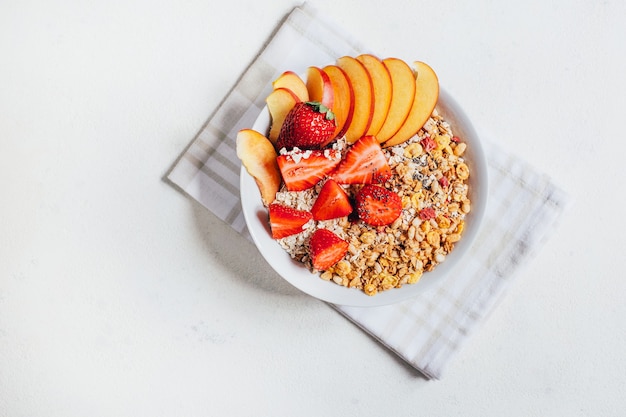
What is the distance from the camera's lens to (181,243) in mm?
1369

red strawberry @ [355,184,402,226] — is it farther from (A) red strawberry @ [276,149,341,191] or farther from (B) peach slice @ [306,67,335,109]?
(B) peach slice @ [306,67,335,109]

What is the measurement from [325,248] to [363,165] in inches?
7.2

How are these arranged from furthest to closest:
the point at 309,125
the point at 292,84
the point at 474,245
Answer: the point at 474,245 → the point at 292,84 → the point at 309,125

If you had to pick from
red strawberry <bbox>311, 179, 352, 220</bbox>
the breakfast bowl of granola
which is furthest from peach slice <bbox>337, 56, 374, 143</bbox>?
red strawberry <bbox>311, 179, 352, 220</bbox>

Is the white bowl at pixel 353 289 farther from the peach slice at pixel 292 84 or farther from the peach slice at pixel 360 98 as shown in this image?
the peach slice at pixel 360 98

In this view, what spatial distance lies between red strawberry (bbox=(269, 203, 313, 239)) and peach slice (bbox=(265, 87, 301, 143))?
18 centimetres

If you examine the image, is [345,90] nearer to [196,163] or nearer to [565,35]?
[196,163]

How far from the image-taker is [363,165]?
3.87 feet

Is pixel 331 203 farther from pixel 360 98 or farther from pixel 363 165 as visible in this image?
pixel 360 98

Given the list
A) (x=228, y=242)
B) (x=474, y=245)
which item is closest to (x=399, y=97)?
(x=474, y=245)

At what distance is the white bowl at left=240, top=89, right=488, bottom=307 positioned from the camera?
1.21 m

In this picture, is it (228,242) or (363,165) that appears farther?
(228,242)

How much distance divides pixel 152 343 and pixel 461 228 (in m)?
0.74

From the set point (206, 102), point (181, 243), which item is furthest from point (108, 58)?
point (181, 243)
